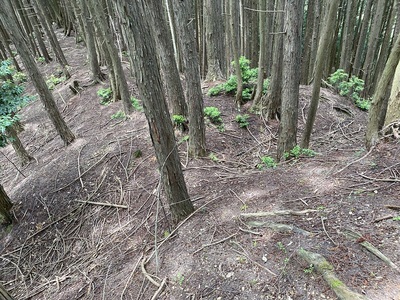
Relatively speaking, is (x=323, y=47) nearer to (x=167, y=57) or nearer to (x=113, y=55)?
(x=167, y=57)

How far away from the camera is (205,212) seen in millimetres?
4035

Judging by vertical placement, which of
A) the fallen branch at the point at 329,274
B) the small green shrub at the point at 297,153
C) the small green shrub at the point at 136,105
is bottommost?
the small green shrub at the point at 297,153

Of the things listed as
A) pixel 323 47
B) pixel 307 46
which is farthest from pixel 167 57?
pixel 307 46

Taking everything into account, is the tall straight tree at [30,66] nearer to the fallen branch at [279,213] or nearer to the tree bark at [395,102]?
the fallen branch at [279,213]

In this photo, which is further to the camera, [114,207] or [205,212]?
[114,207]

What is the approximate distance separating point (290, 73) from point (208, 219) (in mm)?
2995

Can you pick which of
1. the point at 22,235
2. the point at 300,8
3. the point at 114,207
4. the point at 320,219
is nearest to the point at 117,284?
the point at 114,207

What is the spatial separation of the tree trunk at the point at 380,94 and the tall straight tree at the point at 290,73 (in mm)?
1250

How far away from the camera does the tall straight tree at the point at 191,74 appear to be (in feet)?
15.2

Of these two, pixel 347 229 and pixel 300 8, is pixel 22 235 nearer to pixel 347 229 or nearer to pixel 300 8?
pixel 347 229

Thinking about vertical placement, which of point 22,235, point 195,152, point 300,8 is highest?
point 300,8

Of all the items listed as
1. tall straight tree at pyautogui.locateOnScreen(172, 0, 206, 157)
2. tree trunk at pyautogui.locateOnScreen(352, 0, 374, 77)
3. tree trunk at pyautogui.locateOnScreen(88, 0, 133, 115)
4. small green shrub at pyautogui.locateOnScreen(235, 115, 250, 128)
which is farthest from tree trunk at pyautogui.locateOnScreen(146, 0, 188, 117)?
tree trunk at pyautogui.locateOnScreen(352, 0, 374, 77)

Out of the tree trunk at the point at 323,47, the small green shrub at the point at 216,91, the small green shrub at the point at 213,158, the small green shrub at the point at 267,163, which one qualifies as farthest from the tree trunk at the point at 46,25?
the tree trunk at the point at 323,47

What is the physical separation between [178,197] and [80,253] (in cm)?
227
